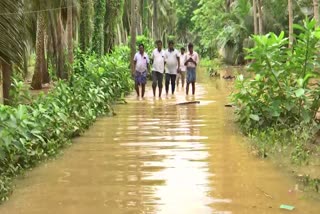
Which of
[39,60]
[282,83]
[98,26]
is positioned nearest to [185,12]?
[98,26]

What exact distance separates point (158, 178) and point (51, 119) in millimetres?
2448

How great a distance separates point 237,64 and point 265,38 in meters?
29.5

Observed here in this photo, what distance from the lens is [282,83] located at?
29.0ft

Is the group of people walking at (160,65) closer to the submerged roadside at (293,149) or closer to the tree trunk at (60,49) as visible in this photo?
the tree trunk at (60,49)

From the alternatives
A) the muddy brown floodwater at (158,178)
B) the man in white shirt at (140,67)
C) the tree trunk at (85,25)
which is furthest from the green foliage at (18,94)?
the tree trunk at (85,25)

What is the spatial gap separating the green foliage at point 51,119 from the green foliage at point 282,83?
304 centimetres

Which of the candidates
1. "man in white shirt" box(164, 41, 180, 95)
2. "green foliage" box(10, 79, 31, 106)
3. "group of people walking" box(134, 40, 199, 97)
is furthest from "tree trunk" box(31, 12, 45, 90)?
"green foliage" box(10, 79, 31, 106)

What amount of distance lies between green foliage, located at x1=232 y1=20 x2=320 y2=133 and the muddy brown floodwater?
2.03 ft

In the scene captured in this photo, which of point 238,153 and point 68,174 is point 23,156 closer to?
point 68,174

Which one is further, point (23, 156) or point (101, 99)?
point (101, 99)

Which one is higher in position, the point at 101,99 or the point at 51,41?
the point at 51,41

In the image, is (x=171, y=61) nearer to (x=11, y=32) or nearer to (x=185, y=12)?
(x=11, y=32)

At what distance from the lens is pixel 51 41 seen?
70.7ft

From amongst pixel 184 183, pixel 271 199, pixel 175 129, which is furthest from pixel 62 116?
pixel 271 199
